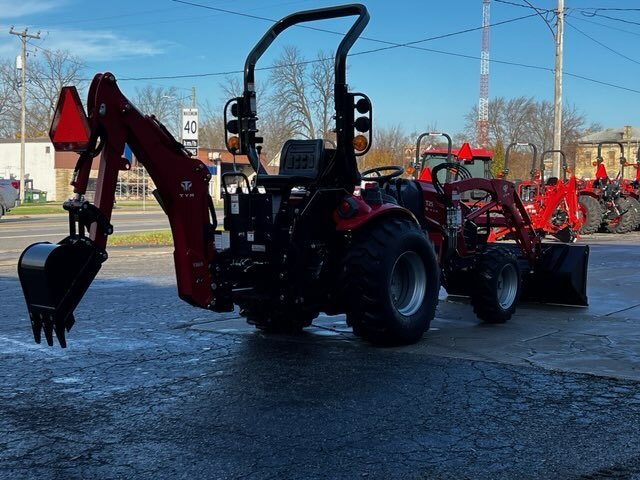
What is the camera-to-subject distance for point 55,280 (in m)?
5.04

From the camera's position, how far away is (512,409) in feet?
16.5

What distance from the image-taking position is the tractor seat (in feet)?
22.3

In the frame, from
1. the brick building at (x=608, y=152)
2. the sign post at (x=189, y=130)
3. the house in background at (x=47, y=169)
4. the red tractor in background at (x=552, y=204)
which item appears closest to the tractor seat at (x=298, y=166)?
the sign post at (x=189, y=130)

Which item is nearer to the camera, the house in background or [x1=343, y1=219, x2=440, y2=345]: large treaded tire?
[x1=343, y1=219, x2=440, y2=345]: large treaded tire

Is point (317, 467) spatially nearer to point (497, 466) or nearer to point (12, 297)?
point (497, 466)

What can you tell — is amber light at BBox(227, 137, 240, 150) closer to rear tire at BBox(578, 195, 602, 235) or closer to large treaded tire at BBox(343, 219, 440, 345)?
large treaded tire at BBox(343, 219, 440, 345)

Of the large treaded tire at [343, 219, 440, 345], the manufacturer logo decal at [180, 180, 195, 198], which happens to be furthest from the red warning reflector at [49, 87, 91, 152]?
the large treaded tire at [343, 219, 440, 345]

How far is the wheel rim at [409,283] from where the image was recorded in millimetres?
7066

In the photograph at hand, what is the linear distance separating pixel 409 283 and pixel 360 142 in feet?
4.73

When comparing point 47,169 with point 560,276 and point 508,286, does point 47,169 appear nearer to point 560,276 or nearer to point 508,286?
point 560,276

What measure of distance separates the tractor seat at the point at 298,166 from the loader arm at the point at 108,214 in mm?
695

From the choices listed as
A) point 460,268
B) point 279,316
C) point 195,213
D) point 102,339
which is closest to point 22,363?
point 102,339

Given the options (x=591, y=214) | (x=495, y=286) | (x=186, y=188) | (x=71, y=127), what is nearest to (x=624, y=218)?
(x=591, y=214)

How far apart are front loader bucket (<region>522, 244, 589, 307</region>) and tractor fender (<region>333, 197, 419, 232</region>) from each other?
3.23 meters
